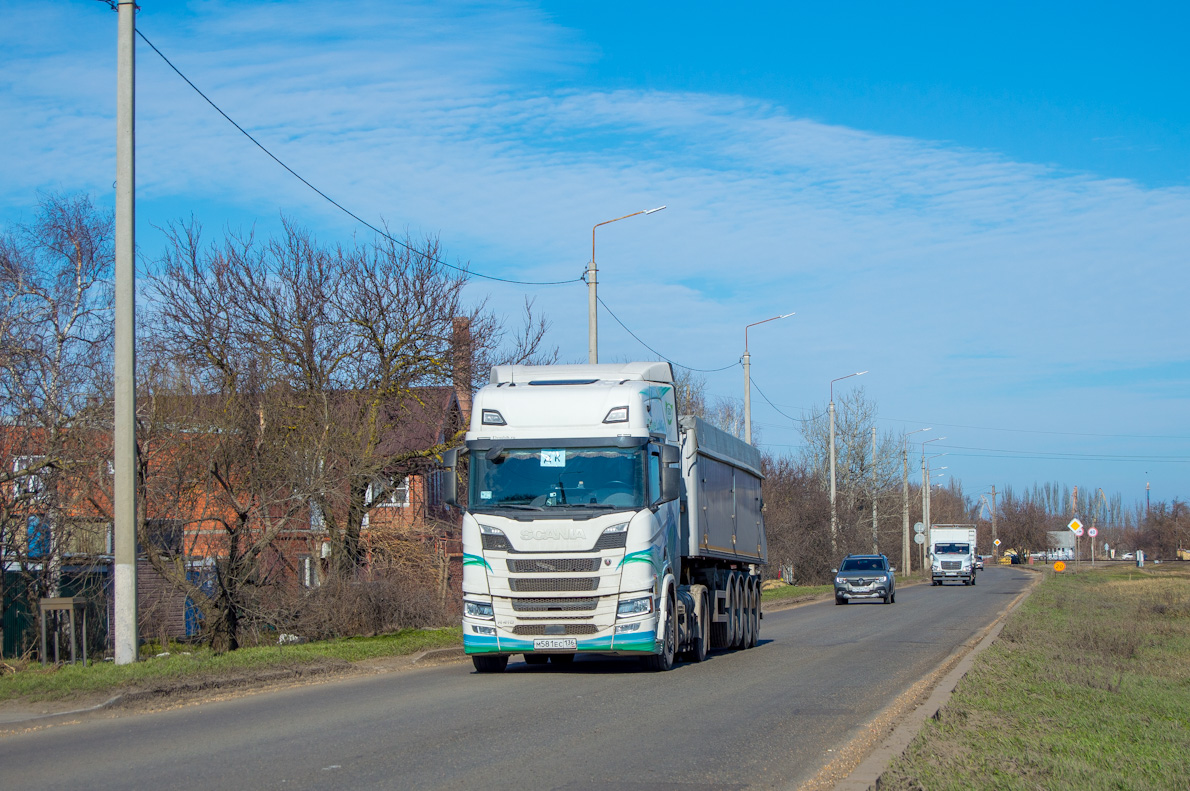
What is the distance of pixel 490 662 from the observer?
1513 cm

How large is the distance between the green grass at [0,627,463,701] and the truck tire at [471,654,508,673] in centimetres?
174

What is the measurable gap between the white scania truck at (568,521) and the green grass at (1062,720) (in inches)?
156

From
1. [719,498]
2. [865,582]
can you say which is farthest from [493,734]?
[865,582]

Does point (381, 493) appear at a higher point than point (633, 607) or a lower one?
higher

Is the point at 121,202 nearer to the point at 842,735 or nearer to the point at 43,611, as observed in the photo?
the point at 43,611

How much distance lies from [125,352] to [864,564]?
30.7 meters

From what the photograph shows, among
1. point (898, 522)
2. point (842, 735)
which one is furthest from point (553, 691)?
point (898, 522)

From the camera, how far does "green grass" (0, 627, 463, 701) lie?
1144 centimetres

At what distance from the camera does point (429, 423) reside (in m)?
25.7

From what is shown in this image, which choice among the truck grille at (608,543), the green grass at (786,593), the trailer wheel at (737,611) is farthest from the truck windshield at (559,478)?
the green grass at (786,593)

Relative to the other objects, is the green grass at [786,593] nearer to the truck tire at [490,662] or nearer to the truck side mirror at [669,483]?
the truck tire at [490,662]

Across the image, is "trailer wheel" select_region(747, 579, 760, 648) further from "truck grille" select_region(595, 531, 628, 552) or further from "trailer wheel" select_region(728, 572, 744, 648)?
"truck grille" select_region(595, 531, 628, 552)

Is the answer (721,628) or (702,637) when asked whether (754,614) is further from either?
(702,637)

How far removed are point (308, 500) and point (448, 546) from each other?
695cm
